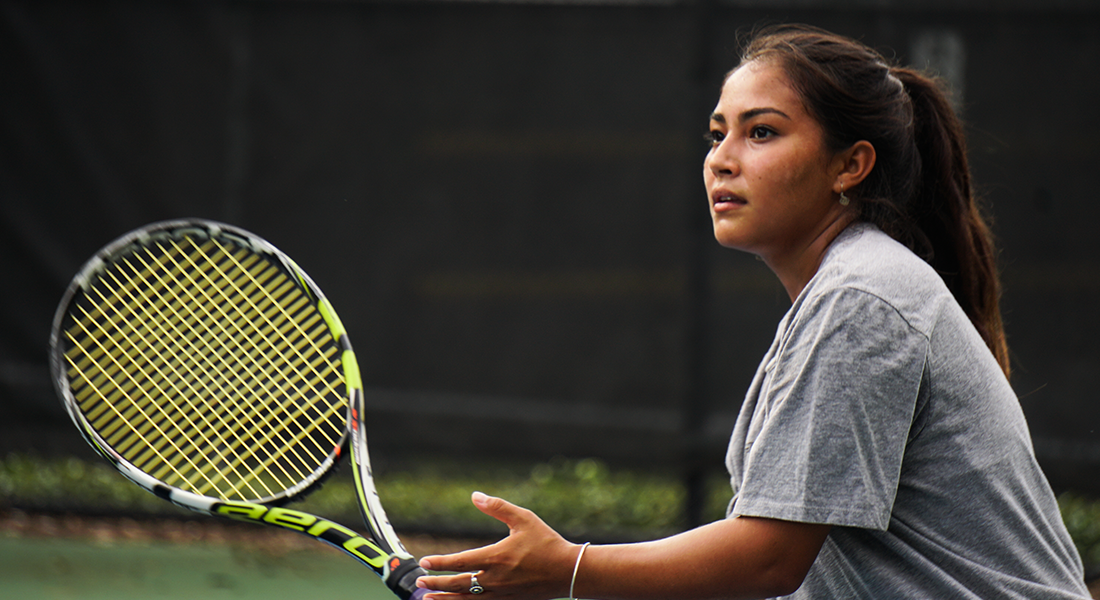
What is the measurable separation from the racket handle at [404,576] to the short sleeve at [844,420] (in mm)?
604

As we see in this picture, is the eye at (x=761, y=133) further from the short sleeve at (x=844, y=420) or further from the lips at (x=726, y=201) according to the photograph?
the short sleeve at (x=844, y=420)

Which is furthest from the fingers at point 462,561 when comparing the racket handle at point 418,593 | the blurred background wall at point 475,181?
the blurred background wall at point 475,181

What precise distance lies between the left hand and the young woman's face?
562 millimetres

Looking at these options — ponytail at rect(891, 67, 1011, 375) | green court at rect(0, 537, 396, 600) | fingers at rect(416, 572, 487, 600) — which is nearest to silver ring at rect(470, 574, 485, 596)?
fingers at rect(416, 572, 487, 600)

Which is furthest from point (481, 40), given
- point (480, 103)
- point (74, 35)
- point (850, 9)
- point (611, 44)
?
point (74, 35)

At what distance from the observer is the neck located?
1.56 meters

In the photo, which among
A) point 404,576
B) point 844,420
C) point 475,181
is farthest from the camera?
point 475,181

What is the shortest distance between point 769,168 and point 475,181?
2.30 m

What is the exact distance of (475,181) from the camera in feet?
12.2

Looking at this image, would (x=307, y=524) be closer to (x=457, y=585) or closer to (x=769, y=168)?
(x=457, y=585)

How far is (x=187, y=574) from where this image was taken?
3.36 m

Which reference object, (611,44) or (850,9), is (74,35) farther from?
(850,9)

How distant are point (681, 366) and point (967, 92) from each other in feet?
4.67

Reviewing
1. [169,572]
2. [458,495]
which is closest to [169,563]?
[169,572]
